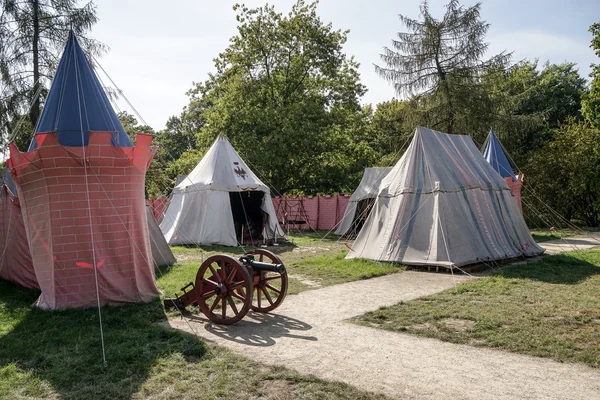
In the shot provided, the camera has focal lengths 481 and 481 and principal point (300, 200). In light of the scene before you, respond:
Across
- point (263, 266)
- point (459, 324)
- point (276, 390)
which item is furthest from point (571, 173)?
point (276, 390)

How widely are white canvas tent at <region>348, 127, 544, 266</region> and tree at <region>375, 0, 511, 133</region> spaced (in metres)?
9.55

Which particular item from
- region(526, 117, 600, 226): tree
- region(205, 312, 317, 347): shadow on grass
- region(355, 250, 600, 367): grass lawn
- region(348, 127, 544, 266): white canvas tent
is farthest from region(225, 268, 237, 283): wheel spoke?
region(526, 117, 600, 226): tree

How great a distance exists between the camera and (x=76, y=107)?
22.4 ft

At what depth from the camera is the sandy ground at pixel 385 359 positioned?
12.1 ft

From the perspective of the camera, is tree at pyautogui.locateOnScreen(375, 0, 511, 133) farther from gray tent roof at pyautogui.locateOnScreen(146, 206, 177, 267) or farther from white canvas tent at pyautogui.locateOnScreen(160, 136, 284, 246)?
gray tent roof at pyautogui.locateOnScreen(146, 206, 177, 267)

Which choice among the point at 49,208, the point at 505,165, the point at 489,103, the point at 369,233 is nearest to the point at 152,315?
the point at 49,208

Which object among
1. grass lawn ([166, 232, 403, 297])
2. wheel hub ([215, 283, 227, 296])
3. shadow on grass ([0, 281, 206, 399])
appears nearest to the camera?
shadow on grass ([0, 281, 206, 399])

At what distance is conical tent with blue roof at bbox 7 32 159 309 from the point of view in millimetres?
6371

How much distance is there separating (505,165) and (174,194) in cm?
1257

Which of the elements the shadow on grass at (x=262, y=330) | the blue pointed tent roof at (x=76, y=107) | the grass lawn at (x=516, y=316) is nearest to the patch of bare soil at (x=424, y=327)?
the grass lawn at (x=516, y=316)

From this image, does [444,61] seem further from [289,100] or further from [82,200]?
[82,200]

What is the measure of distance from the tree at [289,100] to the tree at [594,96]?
36.1 ft

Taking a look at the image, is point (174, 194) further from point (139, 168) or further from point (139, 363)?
point (139, 363)

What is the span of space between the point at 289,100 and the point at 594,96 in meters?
14.0
